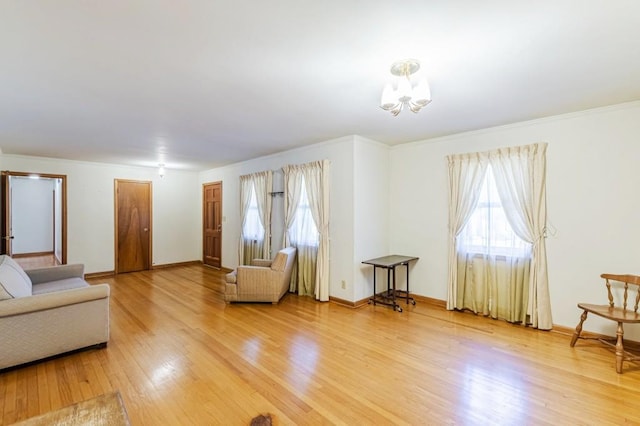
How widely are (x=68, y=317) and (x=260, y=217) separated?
10.8ft

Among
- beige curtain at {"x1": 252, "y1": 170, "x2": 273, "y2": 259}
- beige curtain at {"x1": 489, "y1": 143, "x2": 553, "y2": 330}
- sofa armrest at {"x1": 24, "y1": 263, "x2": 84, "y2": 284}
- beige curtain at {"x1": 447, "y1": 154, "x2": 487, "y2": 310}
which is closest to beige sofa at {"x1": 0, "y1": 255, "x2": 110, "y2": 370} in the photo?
sofa armrest at {"x1": 24, "y1": 263, "x2": 84, "y2": 284}

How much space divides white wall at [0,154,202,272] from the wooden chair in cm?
765

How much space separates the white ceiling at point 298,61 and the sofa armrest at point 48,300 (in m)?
1.88

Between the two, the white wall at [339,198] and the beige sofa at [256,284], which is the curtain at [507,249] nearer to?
the white wall at [339,198]

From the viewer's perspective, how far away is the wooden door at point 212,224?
7.14 metres

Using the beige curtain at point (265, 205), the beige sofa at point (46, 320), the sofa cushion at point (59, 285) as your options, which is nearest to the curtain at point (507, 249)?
the beige curtain at point (265, 205)

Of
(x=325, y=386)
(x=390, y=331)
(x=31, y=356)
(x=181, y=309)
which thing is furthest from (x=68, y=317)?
(x=390, y=331)

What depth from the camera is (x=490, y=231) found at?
3.89 m

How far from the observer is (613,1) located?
61.5 inches

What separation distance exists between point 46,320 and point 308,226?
10.8ft

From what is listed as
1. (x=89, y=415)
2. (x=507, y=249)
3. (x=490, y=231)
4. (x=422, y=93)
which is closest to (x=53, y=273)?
(x=89, y=415)

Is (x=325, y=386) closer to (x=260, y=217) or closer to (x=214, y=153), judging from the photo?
(x=260, y=217)

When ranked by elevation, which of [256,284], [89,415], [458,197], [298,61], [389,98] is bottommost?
[256,284]

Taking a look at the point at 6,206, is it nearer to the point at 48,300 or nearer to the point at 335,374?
the point at 48,300
